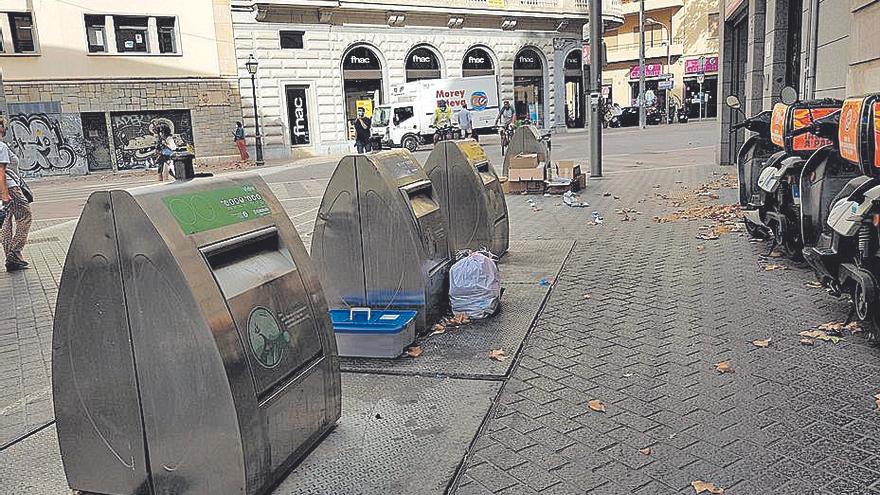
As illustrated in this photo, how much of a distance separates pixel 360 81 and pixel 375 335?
29.0 m

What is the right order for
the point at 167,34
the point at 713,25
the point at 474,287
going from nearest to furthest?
the point at 474,287
the point at 167,34
the point at 713,25

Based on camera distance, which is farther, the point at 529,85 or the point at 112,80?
the point at 529,85

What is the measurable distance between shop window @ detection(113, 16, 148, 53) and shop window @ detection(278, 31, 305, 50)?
5352mm

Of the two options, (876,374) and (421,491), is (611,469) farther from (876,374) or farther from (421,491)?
(876,374)

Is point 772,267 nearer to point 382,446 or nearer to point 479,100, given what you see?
point 382,446

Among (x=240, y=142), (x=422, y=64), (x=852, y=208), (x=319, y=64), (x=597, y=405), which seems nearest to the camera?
(x=597, y=405)

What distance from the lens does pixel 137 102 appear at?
87.6 feet

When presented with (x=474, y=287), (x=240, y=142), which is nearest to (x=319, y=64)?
(x=240, y=142)

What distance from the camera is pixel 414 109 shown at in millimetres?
31141

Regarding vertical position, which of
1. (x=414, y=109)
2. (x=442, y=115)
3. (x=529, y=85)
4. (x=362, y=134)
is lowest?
(x=362, y=134)

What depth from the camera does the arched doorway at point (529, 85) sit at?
→ 37750 mm

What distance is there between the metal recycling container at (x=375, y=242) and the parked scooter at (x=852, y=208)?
2.76 meters

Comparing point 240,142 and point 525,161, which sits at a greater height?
point 240,142

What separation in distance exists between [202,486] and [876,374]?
3683mm
